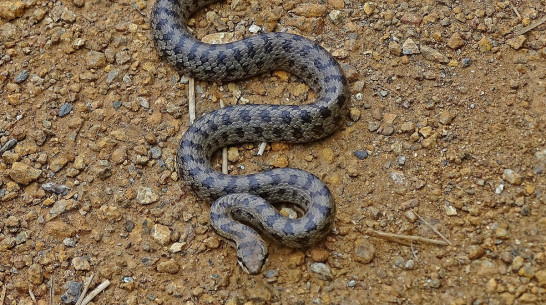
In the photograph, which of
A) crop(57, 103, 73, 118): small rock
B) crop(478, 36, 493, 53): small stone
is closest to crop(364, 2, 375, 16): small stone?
crop(478, 36, 493, 53): small stone

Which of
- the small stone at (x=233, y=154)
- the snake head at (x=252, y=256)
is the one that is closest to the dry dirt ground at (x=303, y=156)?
the small stone at (x=233, y=154)

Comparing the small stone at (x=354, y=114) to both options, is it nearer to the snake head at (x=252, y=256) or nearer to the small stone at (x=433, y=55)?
the small stone at (x=433, y=55)

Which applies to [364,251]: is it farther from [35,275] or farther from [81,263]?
[35,275]

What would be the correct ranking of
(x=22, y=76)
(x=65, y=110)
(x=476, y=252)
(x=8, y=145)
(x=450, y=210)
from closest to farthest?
(x=476, y=252) → (x=450, y=210) → (x=8, y=145) → (x=65, y=110) → (x=22, y=76)

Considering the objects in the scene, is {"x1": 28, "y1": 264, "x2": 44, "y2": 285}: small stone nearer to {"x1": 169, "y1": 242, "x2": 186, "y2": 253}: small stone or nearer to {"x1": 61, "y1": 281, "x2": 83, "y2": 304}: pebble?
{"x1": 61, "y1": 281, "x2": 83, "y2": 304}: pebble

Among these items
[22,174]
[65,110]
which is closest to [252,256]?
[22,174]

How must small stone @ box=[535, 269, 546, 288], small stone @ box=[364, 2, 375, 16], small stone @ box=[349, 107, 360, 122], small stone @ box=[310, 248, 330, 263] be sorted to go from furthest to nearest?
small stone @ box=[364, 2, 375, 16], small stone @ box=[349, 107, 360, 122], small stone @ box=[310, 248, 330, 263], small stone @ box=[535, 269, 546, 288]

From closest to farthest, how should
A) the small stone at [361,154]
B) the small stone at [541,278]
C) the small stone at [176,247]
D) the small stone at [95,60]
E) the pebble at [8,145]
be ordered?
the small stone at [541,278], the small stone at [176,247], the small stone at [361,154], the pebble at [8,145], the small stone at [95,60]
